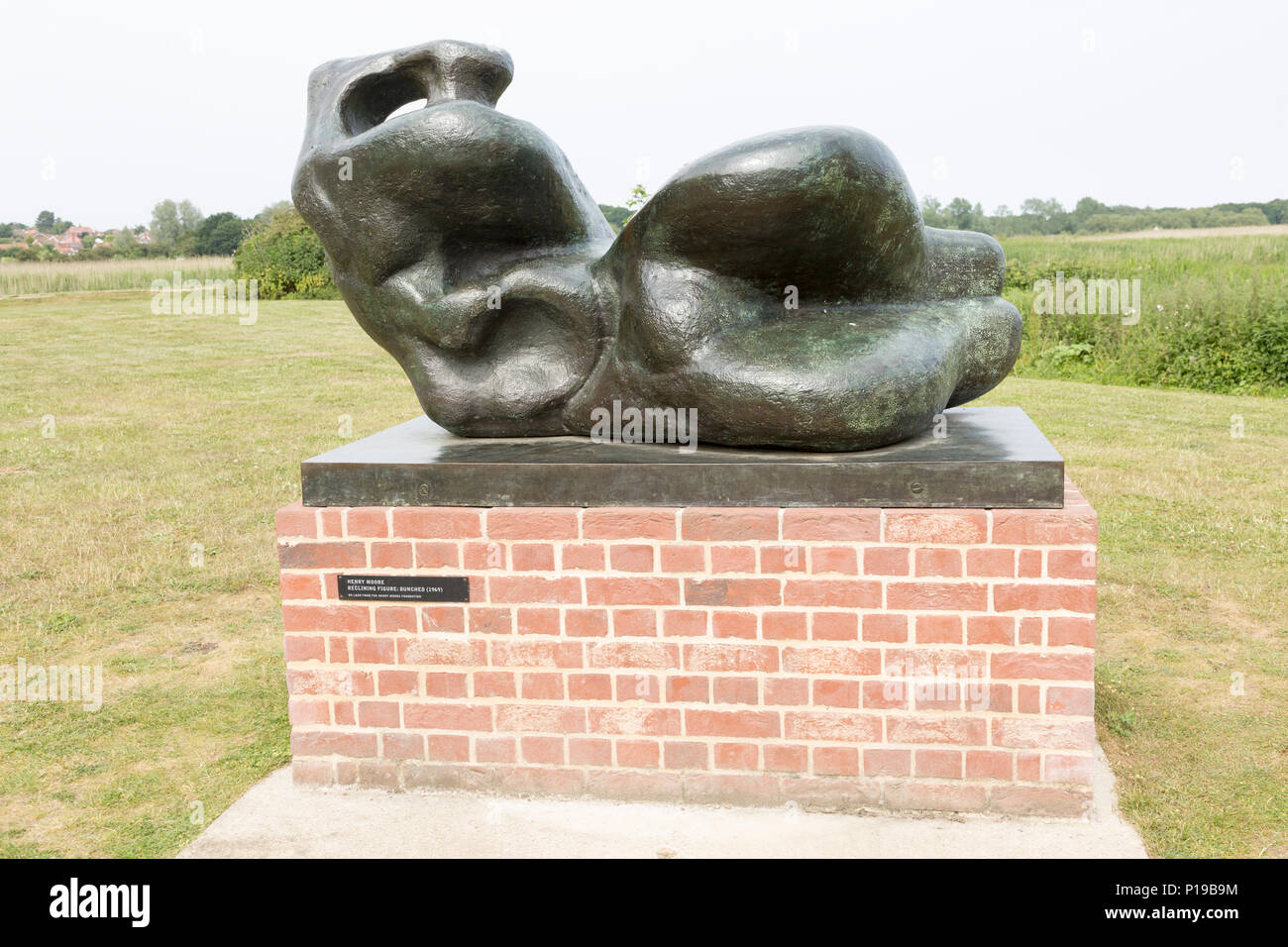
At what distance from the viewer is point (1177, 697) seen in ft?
14.9

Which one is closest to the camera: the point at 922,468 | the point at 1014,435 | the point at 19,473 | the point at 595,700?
the point at 922,468

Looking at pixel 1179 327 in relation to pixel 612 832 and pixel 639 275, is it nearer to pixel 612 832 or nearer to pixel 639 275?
pixel 639 275

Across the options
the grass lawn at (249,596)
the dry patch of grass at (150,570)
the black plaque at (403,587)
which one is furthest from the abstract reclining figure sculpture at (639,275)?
the dry patch of grass at (150,570)

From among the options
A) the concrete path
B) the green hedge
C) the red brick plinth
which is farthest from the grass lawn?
the green hedge

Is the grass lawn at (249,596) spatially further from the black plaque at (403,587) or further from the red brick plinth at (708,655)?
the black plaque at (403,587)

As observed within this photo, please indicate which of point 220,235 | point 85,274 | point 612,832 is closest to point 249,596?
point 612,832

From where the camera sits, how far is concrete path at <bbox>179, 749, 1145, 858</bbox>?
3293mm

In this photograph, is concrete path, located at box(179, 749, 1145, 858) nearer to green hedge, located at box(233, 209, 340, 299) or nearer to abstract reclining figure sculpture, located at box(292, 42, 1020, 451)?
abstract reclining figure sculpture, located at box(292, 42, 1020, 451)

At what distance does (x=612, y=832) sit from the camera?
3.43m

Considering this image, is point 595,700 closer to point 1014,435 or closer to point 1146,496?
point 1014,435

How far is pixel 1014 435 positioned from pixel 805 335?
0.84 meters

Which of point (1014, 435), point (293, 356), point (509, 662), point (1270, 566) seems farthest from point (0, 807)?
point (293, 356)

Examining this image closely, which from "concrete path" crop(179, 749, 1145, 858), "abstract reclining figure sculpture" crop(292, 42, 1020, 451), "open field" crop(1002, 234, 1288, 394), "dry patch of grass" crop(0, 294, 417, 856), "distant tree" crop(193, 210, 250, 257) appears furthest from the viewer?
"distant tree" crop(193, 210, 250, 257)

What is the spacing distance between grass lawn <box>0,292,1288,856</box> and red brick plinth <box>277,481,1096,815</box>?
55cm
